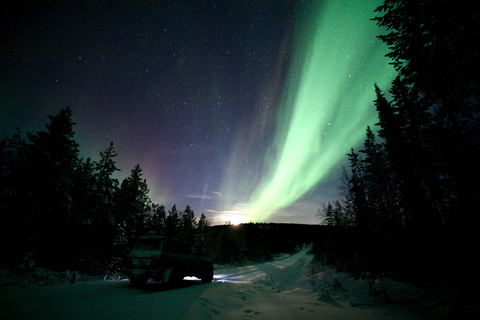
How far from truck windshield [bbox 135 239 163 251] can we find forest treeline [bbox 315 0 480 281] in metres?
10.9

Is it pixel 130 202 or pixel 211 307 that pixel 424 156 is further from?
pixel 130 202

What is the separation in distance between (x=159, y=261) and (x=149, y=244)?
94 centimetres

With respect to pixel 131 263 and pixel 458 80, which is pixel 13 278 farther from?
pixel 458 80

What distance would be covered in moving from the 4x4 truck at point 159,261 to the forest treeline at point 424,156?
10.5 m

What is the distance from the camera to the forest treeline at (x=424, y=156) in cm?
614

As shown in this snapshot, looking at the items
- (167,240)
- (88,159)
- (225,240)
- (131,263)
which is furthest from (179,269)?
(225,240)

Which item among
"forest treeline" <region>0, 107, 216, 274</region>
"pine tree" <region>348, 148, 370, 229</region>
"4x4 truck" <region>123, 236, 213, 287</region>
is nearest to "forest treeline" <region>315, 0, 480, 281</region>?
"pine tree" <region>348, 148, 370, 229</region>

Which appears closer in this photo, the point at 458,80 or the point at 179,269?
the point at 458,80

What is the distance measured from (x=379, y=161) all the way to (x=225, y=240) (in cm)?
4859

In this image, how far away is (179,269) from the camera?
8.23 meters

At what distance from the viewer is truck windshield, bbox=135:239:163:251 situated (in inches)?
303

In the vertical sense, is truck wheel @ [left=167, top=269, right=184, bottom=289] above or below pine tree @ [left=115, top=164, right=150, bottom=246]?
below

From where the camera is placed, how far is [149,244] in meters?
7.90

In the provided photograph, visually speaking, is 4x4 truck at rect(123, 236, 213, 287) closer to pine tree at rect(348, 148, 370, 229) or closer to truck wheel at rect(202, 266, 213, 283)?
truck wheel at rect(202, 266, 213, 283)
